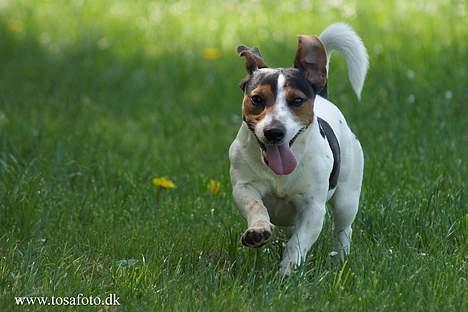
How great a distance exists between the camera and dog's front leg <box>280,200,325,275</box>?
16.1 feet

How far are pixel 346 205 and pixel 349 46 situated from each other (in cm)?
83

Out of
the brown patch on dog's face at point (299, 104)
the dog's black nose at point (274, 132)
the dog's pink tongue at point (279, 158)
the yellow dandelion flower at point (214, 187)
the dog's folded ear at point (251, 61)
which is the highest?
the dog's folded ear at point (251, 61)

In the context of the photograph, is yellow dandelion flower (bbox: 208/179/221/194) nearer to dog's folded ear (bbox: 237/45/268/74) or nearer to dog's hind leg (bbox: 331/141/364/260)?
dog's hind leg (bbox: 331/141/364/260)

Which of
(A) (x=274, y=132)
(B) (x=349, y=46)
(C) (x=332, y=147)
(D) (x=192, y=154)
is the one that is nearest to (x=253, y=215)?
(A) (x=274, y=132)

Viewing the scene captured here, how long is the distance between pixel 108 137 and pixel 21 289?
3.66m

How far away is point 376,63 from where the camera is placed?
29.1ft

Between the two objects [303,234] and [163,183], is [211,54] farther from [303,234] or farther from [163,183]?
[303,234]

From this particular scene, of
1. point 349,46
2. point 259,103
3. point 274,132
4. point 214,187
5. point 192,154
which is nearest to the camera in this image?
point 274,132

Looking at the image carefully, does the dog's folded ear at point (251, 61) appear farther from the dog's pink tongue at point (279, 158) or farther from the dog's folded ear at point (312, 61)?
the dog's pink tongue at point (279, 158)

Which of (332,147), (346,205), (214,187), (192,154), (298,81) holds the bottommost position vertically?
(192,154)

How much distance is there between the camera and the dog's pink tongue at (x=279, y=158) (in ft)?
15.9

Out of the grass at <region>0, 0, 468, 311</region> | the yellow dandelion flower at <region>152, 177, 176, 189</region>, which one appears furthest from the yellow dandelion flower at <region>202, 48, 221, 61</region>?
the yellow dandelion flower at <region>152, 177, 176, 189</region>

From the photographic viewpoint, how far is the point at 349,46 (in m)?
5.77

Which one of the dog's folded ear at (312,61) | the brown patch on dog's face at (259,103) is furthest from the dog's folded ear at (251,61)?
the brown patch on dog's face at (259,103)
